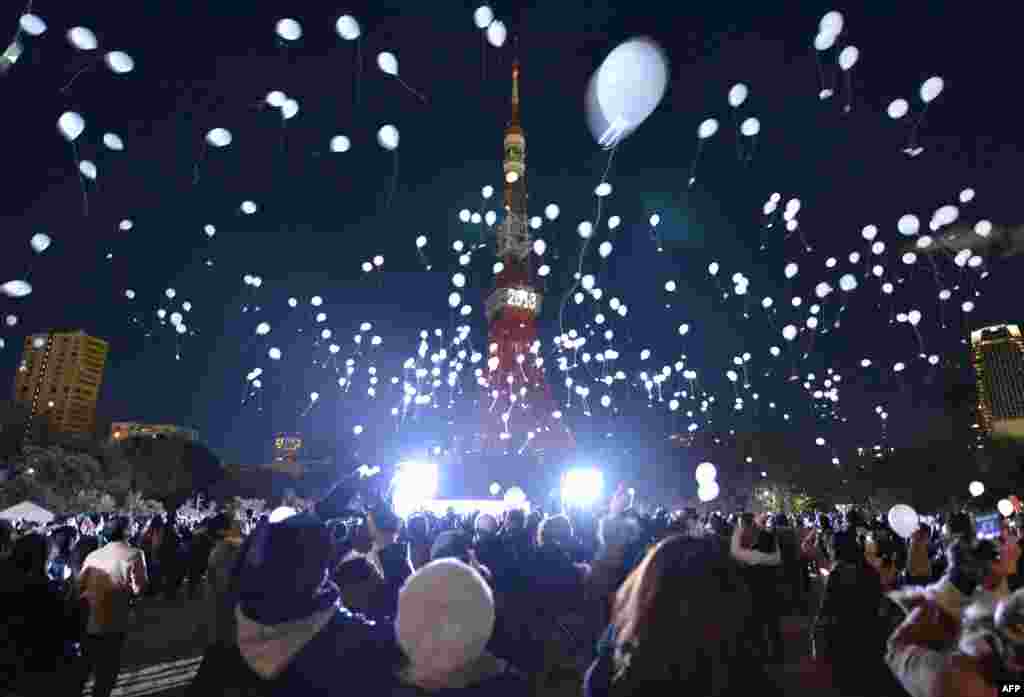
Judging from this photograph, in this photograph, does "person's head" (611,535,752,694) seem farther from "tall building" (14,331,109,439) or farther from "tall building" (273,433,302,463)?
"tall building" (273,433,302,463)

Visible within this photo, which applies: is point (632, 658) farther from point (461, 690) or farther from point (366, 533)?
point (366, 533)

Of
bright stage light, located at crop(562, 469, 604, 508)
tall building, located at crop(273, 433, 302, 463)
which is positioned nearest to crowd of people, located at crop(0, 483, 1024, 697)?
bright stage light, located at crop(562, 469, 604, 508)

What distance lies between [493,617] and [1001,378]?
2956 inches

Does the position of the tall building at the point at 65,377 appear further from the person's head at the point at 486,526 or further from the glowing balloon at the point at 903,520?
the glowing balloon at the point at 903,520

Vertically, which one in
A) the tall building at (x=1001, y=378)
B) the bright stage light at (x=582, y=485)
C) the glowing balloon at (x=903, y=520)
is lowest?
the glowing balloon at (x=903, y=520)

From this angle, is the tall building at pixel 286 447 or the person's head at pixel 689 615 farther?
the tall building at pixel 286 447

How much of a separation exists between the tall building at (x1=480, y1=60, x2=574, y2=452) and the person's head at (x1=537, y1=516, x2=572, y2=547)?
153 feet

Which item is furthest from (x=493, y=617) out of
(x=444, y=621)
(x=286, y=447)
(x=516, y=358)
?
(x=286, y=447)

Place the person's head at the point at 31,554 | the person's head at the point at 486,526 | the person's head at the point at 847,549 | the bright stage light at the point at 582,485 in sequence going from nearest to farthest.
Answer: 1. the person's head at the point at 31,554
2. the person's head at the point at 847,549
3. the person's head at the point at 486,526
4. the bright stage light at the point at 582,485

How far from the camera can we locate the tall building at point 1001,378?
53719 mm

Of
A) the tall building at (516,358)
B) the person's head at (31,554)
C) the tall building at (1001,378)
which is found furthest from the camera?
the tall building at (516,358)

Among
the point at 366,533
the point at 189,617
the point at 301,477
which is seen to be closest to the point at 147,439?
the point at 301,477

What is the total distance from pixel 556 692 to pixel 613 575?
2201 mm

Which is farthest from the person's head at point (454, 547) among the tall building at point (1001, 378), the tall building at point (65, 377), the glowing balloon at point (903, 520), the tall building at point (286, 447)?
the tall building at point (286, 447)
